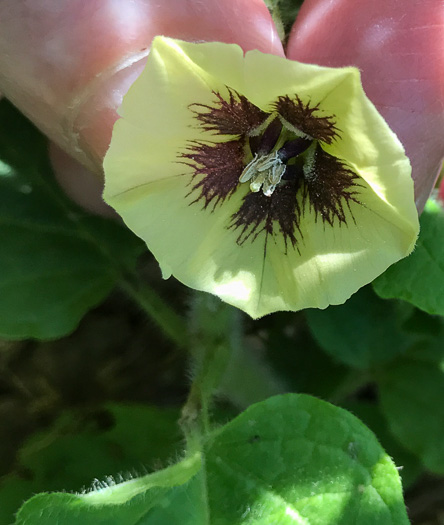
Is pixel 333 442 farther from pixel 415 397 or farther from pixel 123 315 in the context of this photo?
pixel 123 315

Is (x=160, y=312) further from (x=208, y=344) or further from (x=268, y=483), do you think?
(x=268, y=483)

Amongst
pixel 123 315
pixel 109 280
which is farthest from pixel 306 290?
pixel 123 315

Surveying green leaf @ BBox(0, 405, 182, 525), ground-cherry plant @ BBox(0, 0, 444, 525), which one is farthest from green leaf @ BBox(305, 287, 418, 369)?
green leaf @ BBox(0, 405, 182, 525)

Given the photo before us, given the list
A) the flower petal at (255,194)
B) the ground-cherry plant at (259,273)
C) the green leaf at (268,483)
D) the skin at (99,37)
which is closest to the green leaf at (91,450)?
the ground-cherry plant at (259,273)

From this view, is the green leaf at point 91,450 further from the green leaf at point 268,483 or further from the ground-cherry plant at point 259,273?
the green leaf at point 268,483

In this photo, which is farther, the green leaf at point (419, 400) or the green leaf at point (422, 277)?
the green leaf at point (419, 400)

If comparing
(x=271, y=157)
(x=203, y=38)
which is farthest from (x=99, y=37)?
(x=271, y=157)

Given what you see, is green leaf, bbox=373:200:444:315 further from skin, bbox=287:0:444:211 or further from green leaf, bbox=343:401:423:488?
green leaf, bbox=343:401:423:488
